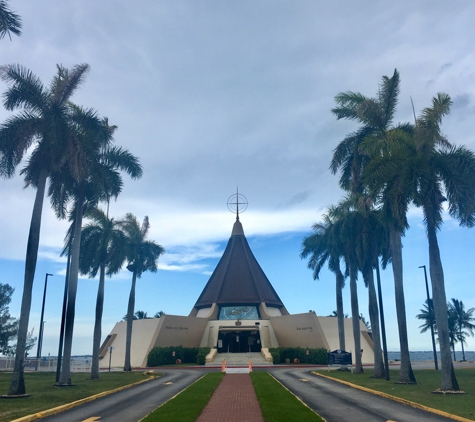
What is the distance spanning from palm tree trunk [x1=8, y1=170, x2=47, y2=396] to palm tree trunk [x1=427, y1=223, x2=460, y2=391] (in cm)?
1866

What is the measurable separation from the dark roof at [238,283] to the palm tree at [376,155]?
123 ft

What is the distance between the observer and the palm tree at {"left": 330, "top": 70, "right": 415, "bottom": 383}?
74.9ft

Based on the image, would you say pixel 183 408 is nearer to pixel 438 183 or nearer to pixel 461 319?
pixel 438 183

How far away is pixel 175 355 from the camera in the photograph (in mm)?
52469

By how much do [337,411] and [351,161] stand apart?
58.0 feet

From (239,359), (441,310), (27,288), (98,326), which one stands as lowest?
(239,359)

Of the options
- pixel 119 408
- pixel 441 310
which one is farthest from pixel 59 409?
pixel 441 310

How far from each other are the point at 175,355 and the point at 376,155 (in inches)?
1519

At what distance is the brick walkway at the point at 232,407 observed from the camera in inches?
517

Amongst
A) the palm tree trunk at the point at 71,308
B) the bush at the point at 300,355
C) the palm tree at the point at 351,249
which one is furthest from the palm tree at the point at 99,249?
the bush at the point at 300,355

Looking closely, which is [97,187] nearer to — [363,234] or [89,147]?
[89,147]

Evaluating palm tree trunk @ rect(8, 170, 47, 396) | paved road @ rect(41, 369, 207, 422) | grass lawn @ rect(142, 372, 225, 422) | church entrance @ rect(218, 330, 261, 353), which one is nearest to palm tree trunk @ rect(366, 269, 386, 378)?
grass lawn @ rect(142, 372, 225, 422)

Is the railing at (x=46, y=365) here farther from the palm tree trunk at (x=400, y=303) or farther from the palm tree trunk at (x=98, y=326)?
the palm tree trunk at (x=400, y=303)

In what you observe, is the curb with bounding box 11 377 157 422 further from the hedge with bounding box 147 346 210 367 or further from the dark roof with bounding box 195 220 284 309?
the dark roof with bounding box 195 220 284 309
